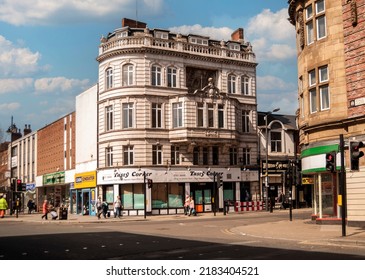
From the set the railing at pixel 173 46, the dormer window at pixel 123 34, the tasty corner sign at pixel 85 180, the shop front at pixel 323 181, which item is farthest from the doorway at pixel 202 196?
the shop front at pixel 323 181

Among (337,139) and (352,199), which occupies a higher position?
(337,139)

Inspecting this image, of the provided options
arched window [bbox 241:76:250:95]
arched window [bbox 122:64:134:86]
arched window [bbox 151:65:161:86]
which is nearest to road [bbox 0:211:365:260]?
arched window [bbox 122:64:134:86]

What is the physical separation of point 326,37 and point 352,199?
26.8 feet

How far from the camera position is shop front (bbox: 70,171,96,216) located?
4872 centimetres

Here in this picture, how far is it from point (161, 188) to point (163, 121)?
246 inches

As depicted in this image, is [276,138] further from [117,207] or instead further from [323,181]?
[323,181]

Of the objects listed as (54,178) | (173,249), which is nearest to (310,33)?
(173,249)

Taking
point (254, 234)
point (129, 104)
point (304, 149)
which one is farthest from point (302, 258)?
point (129, 104)

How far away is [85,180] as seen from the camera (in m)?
50.5

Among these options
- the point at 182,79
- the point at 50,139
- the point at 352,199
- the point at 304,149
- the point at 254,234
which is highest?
the point at 182,79

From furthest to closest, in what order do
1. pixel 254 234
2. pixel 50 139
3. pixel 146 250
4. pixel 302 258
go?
pixel 50 139
pixel 254 234
pixel 146 250
pixel 302 258

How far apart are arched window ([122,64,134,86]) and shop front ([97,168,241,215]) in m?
8.08

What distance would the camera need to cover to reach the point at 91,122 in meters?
50.7
